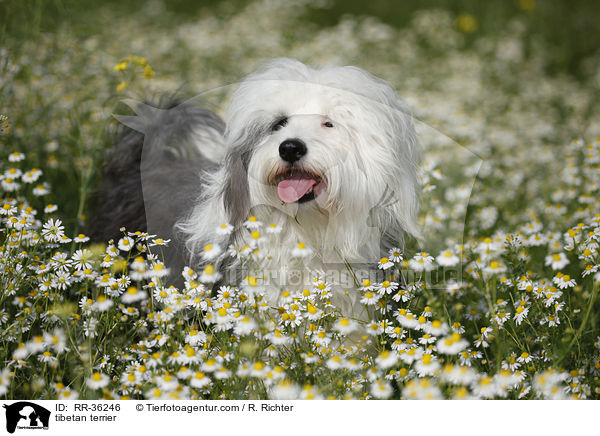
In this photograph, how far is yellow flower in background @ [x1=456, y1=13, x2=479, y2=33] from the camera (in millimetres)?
8953

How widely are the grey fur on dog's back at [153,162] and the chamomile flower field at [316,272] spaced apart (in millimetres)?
156

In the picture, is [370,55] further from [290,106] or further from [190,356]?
[190,356]

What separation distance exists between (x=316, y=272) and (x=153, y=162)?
4.77 ft

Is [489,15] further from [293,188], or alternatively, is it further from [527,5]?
[293,188]

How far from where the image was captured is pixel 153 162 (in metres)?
3.63

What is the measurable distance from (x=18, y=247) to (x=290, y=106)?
139cm

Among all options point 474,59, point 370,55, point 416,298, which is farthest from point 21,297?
point 474,59

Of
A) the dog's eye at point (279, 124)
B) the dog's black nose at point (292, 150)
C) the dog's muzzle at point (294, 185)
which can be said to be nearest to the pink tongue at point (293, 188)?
the dog's muzzle at point (294, 185)

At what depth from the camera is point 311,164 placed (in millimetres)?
2512

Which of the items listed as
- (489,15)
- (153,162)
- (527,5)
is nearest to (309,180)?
(153,162)
